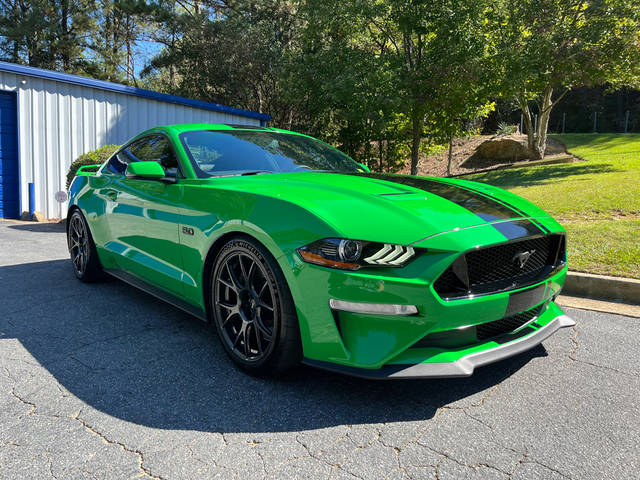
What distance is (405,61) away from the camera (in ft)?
43.9

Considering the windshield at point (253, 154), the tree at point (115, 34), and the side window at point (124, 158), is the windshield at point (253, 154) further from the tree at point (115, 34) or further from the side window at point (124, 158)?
the tree at point (115, 34)

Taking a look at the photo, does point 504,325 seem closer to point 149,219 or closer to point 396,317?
point 396,317

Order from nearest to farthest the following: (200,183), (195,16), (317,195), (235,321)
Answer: (317,195), (235,321), (200,183), (195,16)

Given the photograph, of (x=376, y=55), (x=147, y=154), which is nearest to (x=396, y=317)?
(x=147, y=154)

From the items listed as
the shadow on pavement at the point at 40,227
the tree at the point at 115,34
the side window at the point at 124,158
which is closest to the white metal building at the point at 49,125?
the shadow on pavement at the point at 40,227

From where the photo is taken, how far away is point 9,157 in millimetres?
10328

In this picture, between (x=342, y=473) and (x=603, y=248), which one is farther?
(x=603, y=248)

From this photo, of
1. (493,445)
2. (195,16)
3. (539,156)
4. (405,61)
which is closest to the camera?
(493,445)

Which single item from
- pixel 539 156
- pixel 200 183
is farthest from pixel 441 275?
pixel 539 156

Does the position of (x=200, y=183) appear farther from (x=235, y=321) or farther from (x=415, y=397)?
(x=415, y=397)

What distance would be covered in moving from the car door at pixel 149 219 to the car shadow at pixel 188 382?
1.33 feet

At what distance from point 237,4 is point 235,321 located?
2125 cm

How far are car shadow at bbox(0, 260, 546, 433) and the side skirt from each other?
237mm

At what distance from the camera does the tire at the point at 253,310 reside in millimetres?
2521
